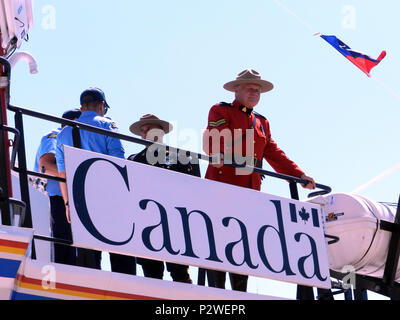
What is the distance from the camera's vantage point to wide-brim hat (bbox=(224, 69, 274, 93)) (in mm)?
7047

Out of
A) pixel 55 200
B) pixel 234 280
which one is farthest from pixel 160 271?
pixel 55 200

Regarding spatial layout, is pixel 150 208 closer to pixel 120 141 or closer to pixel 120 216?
pixel 120 216

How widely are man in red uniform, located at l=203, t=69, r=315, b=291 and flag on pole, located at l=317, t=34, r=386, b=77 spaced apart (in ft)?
5.44

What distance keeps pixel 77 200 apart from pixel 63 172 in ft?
1.85

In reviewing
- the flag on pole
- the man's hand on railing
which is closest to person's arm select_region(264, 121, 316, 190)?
the man's hand on railing

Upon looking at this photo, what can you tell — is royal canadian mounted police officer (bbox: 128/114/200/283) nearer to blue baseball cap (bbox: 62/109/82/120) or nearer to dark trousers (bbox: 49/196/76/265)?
dark trousers (bbox: 49/196/76/265)

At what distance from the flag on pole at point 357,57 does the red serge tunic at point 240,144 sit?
1863 mm

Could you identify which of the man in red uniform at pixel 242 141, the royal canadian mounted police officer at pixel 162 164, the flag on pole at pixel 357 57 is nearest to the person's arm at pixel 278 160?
the man in red uniform at pixel 242 141

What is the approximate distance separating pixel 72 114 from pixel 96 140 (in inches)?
38.8

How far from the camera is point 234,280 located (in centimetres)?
614

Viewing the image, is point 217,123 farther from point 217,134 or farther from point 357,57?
point 357,57

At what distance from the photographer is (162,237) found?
540 centimetres

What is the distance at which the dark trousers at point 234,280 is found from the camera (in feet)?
20.0
